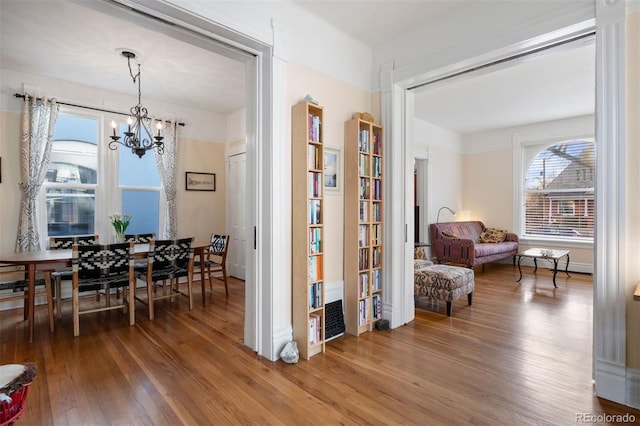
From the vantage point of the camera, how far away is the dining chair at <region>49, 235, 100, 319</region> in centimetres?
347

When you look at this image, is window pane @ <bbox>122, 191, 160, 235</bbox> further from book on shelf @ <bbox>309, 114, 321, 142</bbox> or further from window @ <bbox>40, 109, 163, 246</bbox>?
book on shelf @ <bbox>309, 114, 321, 142</bbox>

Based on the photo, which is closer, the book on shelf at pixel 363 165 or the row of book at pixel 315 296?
the row of book at pixel 315 296

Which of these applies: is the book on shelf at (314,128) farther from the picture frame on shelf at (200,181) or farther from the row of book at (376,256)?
the picture frame on shelf at (200,181)

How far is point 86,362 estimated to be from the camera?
8.23ft

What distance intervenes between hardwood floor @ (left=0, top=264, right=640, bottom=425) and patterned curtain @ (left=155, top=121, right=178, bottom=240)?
1.73m

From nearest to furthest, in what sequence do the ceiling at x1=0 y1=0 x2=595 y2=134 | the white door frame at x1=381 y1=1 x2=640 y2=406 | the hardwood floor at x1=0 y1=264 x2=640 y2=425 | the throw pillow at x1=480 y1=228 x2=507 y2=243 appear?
1. the hardwood floor at x1=0 y1=264 x2=640 y2=425
2. the white door frame at x1=381 y1=1 x2=640 y2=406
3. the ceiling at x1=0 y1=0 x2=595 y2=134
4. the throw pillow at x1=480 y1=228 x2=507 y2=243

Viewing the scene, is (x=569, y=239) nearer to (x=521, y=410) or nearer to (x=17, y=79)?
(x=521, y=410)

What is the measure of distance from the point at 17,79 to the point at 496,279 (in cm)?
742

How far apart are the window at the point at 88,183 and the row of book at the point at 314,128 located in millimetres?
3499

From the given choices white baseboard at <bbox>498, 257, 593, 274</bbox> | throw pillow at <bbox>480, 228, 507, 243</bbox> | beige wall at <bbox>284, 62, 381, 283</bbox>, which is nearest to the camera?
A: beige wall at <bbox>284, 62, 381, 283</bbox>

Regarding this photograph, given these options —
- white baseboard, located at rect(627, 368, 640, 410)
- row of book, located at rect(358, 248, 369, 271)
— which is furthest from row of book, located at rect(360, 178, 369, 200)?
white baseboard, located at rect(627, 368, 640, 410)

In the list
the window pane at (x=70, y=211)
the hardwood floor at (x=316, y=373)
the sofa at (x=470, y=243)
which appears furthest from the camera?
the sofa at (x=470, y=243)

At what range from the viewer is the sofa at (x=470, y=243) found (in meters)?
5.81

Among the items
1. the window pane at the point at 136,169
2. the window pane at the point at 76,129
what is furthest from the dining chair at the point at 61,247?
the window pane at the point at 76,129
